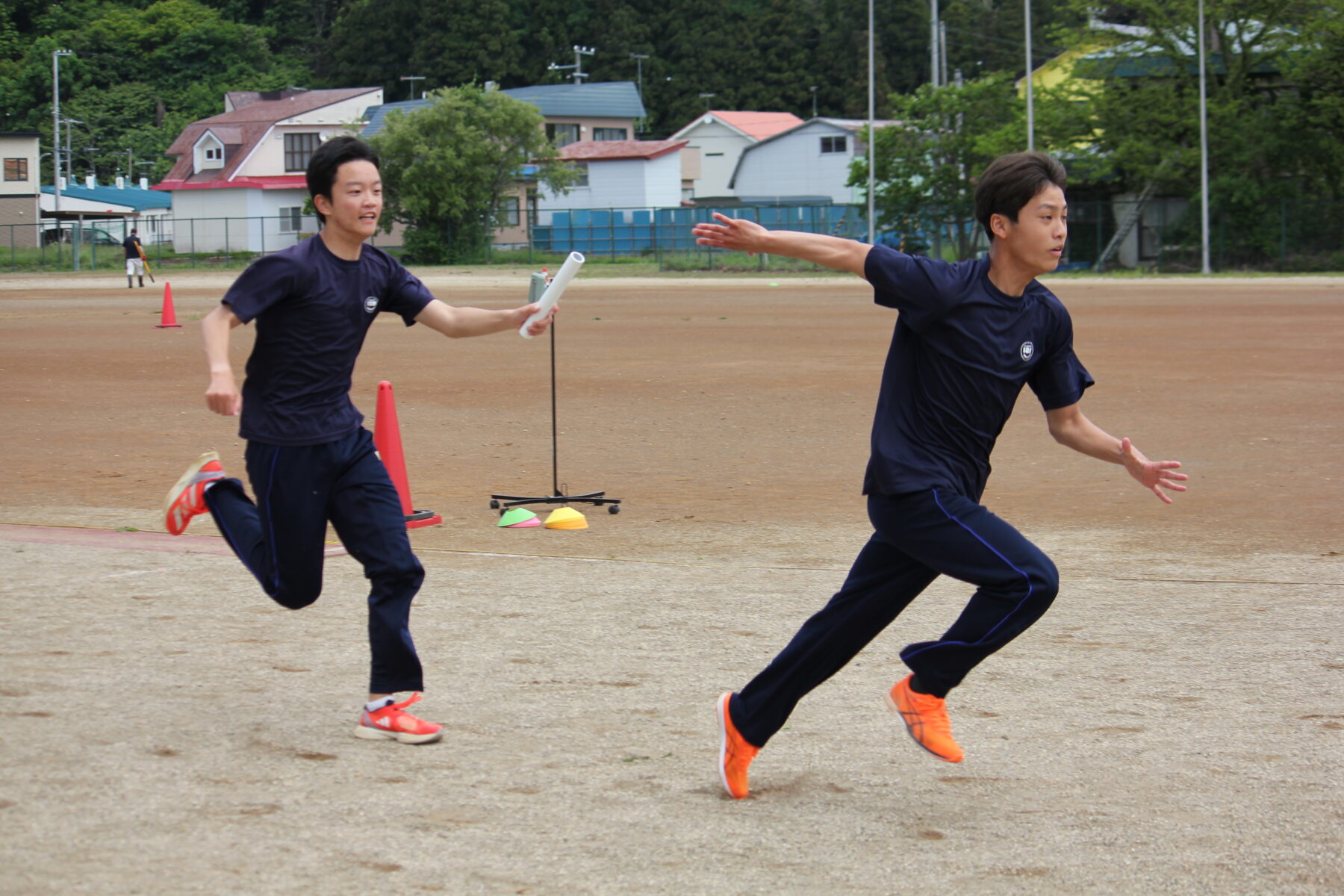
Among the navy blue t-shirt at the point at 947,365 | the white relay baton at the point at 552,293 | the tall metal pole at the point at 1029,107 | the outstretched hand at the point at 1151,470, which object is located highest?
the tall metal pole at the point at 1029,107

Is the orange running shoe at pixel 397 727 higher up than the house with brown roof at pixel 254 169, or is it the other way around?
the house with brown roof at pixel 254 169

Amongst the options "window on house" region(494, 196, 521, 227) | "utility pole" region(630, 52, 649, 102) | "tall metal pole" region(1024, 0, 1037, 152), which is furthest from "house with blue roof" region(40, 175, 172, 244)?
"tall metal pole" region(1024, 0, 1037, 152)

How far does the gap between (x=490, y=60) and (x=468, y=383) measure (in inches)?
3272

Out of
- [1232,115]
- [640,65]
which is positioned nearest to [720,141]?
[640,65]

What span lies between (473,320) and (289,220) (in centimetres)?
7001

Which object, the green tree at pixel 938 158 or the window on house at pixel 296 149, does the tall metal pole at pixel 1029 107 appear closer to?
the green tree at pixel 938 158

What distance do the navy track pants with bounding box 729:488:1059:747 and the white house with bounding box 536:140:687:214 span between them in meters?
73.1

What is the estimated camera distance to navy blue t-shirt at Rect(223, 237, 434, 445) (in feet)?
14.9

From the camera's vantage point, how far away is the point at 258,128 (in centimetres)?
7419

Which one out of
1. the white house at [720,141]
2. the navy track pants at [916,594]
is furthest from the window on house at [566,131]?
the navy track pants at [916,594]

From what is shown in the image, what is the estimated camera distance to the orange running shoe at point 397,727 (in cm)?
441

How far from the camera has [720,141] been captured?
280 ft

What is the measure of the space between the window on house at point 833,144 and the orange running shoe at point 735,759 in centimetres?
7444

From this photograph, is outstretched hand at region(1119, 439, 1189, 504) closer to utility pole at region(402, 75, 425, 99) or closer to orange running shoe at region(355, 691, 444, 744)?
orange running shoe at region(355, 691, 444, 744)
